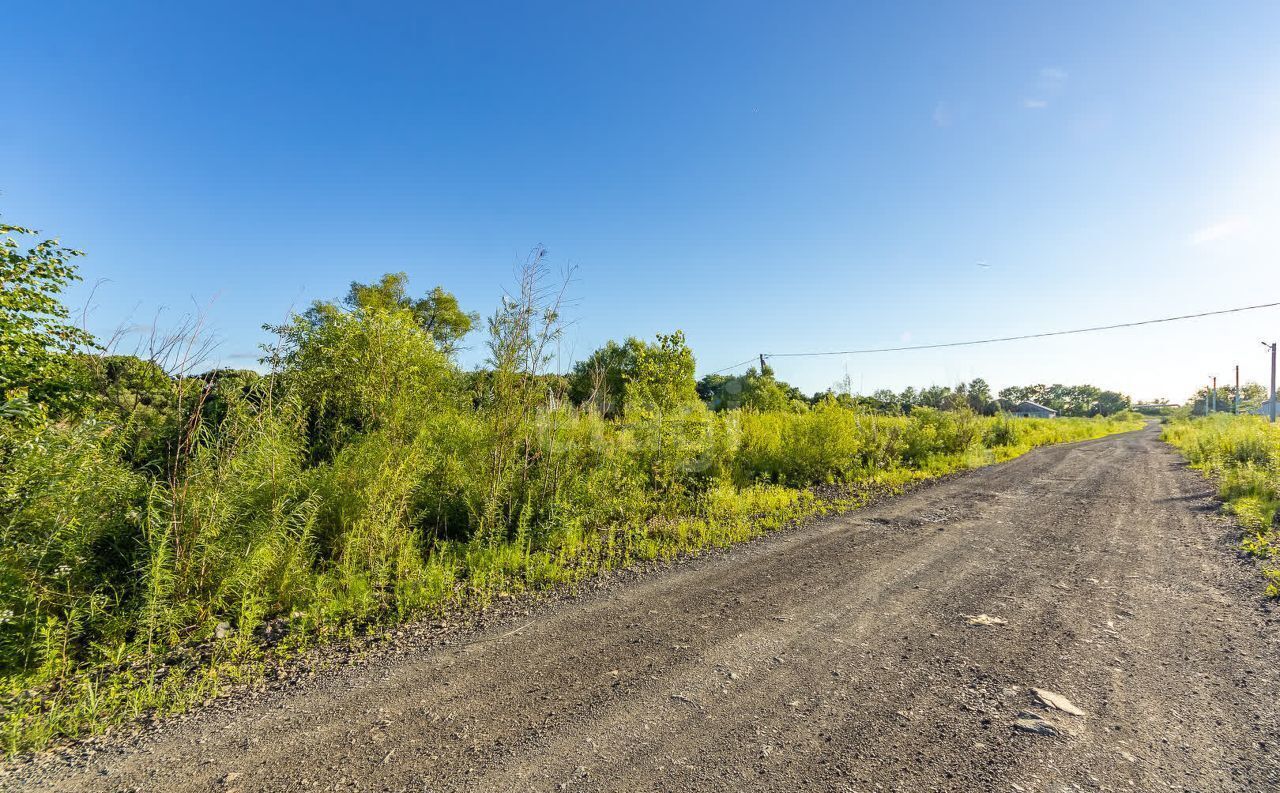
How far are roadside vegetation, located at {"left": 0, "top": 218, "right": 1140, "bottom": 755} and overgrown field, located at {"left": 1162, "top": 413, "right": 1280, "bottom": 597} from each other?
4406 mm

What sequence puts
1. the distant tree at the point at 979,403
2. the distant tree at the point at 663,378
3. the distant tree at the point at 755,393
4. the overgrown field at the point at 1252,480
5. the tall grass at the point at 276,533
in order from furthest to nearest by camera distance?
the distant tree at the point at 755,393
the distant tree at the point at 979,403
the distant tree at the point at 663,378
the overgrown field at the point at 1252,480
the tall grass at the point at 276,533

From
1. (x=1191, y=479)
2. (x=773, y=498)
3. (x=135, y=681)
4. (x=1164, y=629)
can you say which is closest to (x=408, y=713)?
(x=135, y=681)

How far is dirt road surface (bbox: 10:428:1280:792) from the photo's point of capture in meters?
2.19

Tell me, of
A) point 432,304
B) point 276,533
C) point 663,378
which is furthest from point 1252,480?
point 432,304

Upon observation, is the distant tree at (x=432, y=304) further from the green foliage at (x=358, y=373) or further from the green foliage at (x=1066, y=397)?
the green foliage at (x=1066, y=397)

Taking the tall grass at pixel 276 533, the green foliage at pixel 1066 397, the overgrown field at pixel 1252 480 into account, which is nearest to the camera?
the tall grass at pixel 276 533

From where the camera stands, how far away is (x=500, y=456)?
18.0 ft

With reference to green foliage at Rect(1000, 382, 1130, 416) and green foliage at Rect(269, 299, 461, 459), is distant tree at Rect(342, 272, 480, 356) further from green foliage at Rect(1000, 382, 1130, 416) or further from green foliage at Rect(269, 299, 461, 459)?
green foliage at Rect(1000, 382, 1130, 416)

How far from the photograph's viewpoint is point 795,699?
2754 mm

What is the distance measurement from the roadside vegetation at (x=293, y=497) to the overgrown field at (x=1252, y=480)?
4.41 metres

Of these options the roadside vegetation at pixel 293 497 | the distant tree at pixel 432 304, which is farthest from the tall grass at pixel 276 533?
the distant tree at pixel 432 304

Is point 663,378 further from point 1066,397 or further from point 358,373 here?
point 1066,397

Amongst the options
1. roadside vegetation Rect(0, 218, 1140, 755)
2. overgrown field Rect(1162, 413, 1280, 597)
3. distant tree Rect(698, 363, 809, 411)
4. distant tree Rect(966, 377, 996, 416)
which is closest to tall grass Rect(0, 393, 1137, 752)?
roadside vegetation Rect(0, 218, 1140, 755)

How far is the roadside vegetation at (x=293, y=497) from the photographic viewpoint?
297 centimetres
